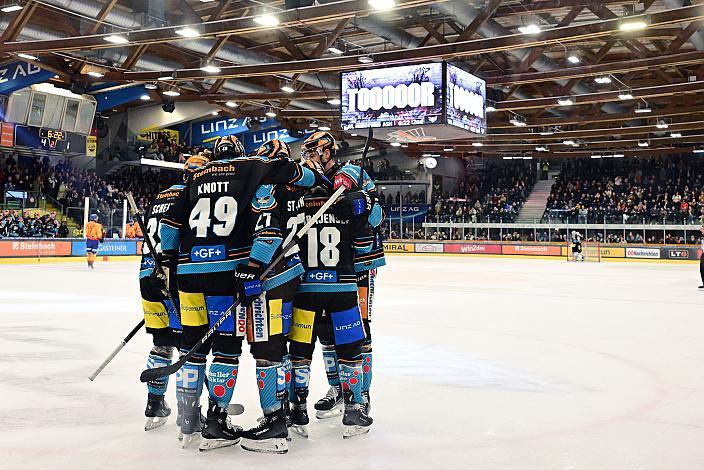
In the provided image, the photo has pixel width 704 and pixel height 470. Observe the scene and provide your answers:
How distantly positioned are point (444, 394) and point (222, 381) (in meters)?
1.82

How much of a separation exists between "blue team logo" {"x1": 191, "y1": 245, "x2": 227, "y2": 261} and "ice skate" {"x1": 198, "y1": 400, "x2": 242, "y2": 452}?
0.73 metres

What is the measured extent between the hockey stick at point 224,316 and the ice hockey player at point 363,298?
272 mm

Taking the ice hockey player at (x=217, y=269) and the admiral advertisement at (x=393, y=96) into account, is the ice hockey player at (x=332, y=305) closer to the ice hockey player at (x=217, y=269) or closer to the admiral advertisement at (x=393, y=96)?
the ice hockey player at (x=217, y=269)

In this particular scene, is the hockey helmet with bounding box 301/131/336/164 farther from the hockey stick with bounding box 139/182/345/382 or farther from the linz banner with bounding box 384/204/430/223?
the linz banner with bounding box 384/204/430/223

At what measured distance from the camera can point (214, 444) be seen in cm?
360

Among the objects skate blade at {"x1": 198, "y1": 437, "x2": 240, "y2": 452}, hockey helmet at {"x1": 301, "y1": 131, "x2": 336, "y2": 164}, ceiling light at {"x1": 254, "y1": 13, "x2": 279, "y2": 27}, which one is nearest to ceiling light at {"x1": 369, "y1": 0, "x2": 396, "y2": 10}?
ceiling light at {"x1": 254, "y1": 13, "x2": 279, "y2": 27}

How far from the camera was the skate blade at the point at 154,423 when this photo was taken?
395cm

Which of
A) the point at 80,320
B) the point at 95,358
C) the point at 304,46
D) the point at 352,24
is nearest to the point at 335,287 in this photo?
the point at 95,358

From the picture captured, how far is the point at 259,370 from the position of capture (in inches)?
147

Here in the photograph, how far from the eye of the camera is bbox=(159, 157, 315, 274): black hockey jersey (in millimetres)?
3701

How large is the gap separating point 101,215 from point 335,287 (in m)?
21.3

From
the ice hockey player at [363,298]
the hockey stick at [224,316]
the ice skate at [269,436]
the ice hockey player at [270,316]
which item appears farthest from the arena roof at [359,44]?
the ice skate at [269,436]

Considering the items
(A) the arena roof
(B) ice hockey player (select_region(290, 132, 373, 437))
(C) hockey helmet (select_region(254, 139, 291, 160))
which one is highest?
(A) the arena roof

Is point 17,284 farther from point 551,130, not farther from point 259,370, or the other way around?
point 551,130
